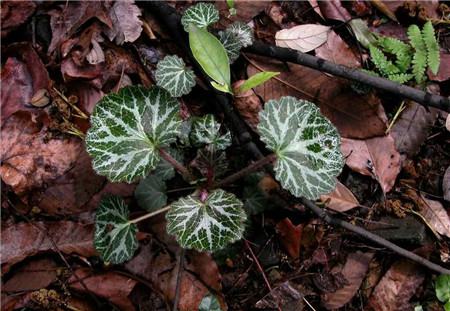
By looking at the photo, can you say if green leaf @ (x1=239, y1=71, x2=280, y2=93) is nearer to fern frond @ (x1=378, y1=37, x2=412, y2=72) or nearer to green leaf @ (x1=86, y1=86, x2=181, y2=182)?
green leaf @ (x1=86, y1=86, x2=181, y2=182)

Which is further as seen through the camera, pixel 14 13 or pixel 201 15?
pixel 14 13

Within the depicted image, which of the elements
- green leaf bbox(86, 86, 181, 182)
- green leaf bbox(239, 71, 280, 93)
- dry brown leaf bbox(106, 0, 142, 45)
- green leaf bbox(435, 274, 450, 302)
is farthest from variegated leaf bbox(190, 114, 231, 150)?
green leaf bbox(435, 274, 450, 302)

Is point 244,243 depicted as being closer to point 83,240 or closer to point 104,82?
point 83,240

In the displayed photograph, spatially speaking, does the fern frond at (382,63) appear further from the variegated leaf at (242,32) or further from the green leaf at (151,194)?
the green leaf at (151,194)

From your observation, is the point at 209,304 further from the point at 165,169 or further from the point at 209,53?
the point at 209,53

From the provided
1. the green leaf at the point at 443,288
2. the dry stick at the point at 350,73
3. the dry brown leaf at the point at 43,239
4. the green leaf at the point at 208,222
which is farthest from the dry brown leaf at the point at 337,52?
the dry brown leaf at the point at 43,239

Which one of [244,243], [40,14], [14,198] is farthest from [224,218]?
[40,14]

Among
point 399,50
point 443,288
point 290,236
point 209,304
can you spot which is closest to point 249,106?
point 290,236
